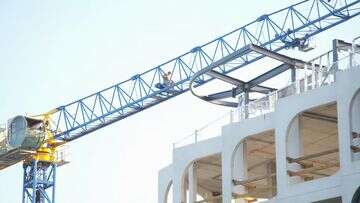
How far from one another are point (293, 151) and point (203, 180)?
31.7ft

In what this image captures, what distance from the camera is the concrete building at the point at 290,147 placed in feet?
102

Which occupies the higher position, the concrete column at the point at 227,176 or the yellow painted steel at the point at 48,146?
the yellow painted steel at the point at 48,146

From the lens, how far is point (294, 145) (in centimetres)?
3394

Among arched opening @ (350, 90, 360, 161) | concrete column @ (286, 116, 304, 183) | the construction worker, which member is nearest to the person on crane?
the construction worker

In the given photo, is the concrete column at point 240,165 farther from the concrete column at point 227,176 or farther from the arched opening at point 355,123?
the arched opening at point 355,123

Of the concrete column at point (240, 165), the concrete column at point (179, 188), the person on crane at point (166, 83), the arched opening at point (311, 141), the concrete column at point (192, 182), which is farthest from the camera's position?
the person on crane at point (166, 83)

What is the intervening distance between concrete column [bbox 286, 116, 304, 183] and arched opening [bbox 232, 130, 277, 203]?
5.24ft

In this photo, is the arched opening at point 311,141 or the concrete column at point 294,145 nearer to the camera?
the arched opening at point 311,141

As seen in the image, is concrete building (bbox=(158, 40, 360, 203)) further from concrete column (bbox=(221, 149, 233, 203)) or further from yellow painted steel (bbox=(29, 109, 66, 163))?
yellow painted steel (bbox=(29, 109, 66, 163))

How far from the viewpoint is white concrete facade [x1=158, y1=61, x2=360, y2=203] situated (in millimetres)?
30656

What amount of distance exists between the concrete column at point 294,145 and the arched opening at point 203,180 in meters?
4.70

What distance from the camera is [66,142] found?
83438 mm

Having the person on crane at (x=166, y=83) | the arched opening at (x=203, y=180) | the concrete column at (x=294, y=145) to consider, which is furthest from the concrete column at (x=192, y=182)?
the person on crane at (x=166, y=83)

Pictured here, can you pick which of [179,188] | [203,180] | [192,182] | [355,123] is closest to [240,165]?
[192,182]
